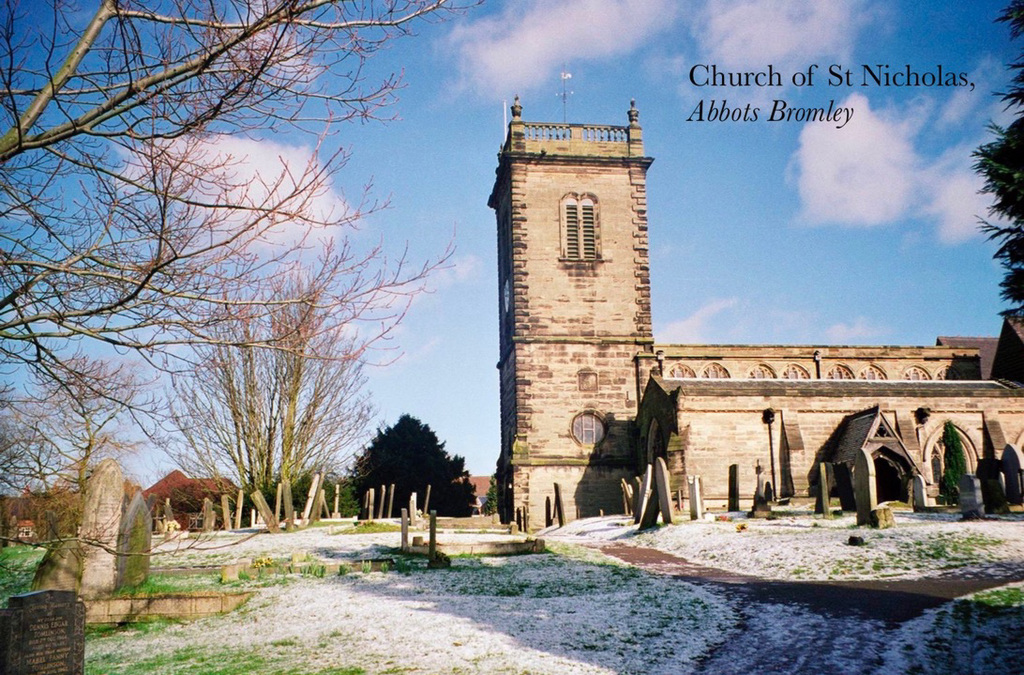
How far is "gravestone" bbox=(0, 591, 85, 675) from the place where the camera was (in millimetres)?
6656

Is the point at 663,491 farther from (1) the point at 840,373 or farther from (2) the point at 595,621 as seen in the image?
(1) the point at 840,373

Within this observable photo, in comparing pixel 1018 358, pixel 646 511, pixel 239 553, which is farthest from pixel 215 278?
pixel 1018 358

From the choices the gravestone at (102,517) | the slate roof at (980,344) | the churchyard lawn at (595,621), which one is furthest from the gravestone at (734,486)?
the slate roof at (980,344)

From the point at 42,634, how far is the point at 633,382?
93.6 feet

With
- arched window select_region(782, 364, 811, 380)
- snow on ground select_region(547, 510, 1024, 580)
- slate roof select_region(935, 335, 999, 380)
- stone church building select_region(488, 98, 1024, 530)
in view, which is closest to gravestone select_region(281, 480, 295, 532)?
stone church building select_region(488, 98, 1024, 530)

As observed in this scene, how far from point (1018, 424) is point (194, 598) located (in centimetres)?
3070

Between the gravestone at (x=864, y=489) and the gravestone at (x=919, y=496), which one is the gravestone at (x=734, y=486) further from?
the gravestone at (x=864, y=489)

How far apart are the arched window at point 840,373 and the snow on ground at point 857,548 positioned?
65.8ft

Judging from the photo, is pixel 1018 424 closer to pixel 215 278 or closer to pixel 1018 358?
pixel 1018 358

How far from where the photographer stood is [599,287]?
34.4m

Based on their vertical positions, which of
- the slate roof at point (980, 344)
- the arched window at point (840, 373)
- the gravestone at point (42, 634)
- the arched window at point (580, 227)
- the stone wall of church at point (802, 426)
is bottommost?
the gravestone at point (42, 634)

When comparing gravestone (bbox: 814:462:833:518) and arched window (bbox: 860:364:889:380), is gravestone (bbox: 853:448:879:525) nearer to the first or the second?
gravestone (bbox: 814:462:833:518)

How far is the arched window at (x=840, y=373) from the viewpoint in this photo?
3638 cm

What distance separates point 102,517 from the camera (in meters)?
11.7
